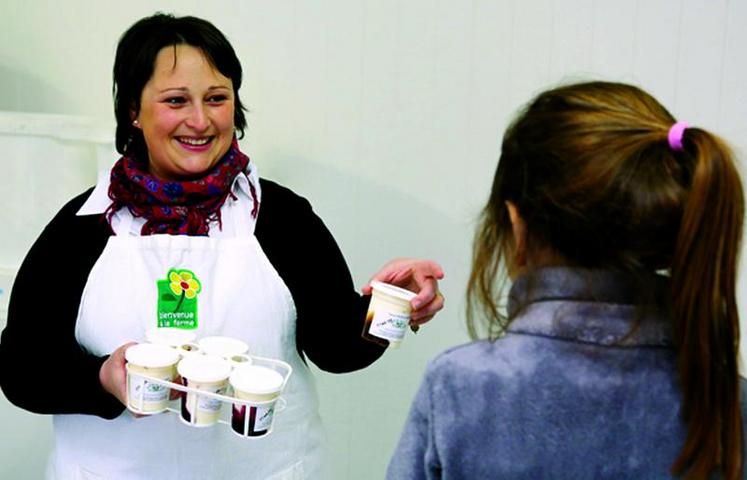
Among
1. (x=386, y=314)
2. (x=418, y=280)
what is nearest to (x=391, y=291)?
(x=386, y=314)

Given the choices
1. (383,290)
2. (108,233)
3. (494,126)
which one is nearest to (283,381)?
(383,290)

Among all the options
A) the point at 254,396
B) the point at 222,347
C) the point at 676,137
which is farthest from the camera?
the point at 222,347

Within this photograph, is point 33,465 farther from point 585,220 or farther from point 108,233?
point 585,220

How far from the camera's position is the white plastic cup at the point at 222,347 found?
135 centimetres

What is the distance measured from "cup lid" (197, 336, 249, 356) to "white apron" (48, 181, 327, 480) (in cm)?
14

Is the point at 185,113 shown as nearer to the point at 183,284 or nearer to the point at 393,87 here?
the point at 183,284

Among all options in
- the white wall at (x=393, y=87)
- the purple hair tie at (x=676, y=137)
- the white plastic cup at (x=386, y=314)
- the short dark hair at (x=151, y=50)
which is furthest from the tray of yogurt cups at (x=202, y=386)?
the white wall at (x=393, y=87)

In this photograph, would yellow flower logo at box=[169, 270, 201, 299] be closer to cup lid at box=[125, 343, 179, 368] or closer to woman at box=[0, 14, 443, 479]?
woman at box=[0, 14, 443, 479]

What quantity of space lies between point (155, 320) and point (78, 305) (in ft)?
0.44

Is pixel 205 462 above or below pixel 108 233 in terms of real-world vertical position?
below

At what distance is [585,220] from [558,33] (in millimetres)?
1319

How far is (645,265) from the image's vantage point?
880mm

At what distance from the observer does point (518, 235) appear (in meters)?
0.94

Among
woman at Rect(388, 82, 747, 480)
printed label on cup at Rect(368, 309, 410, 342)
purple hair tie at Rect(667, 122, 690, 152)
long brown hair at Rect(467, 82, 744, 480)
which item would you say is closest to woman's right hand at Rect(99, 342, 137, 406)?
printed label on cup at Rect(368, 309, 410, 342)
